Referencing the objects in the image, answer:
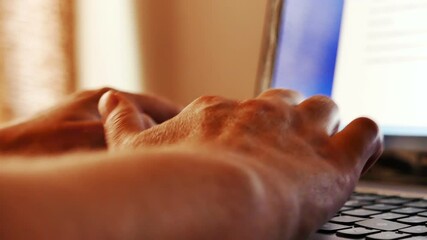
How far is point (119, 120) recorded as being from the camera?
48 cm

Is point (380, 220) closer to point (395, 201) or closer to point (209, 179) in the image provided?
point (395, 201)

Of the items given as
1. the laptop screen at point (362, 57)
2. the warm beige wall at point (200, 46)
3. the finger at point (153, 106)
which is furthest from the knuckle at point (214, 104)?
the warm beige wall at point (200, 46)

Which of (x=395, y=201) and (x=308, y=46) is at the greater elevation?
(x=308, y=46)

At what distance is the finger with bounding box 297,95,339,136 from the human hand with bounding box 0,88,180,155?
0.66 ft

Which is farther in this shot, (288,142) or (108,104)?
(108,104)

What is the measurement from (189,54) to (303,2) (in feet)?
0.99

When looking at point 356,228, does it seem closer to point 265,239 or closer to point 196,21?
point 265,239

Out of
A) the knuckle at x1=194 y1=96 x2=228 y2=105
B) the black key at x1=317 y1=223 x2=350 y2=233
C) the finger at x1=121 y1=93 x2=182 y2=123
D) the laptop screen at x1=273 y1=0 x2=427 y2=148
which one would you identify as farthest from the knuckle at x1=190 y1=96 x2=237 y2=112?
the laptop screen at x1=273 y1=0 x2=427 y2=148

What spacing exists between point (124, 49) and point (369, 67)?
0.60m

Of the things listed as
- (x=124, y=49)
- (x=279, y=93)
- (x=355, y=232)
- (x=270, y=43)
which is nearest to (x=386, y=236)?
(x=355, y=232)

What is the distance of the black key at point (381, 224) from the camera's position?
402 millimetres

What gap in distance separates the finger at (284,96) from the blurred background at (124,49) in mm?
464

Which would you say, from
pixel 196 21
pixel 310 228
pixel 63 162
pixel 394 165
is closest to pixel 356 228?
pixel 310 228

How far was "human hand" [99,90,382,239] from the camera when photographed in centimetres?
31
